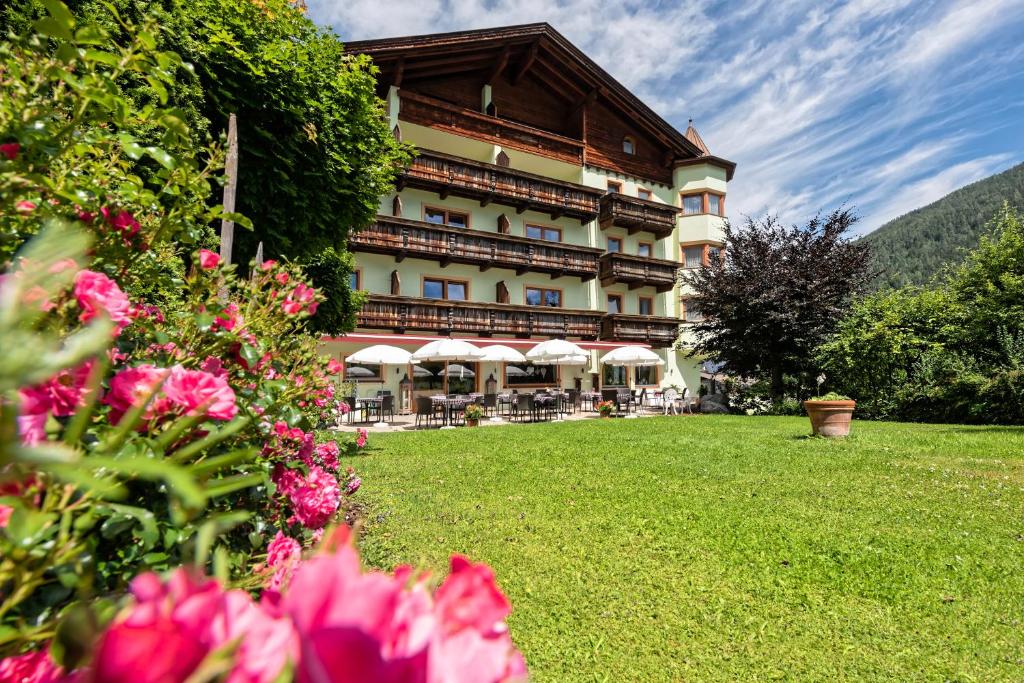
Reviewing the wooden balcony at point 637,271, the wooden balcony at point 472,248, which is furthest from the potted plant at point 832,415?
the wooden balcony at point 637,271

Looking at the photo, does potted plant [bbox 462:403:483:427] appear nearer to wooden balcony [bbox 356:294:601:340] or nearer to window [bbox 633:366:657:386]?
wooden balcony [bbox 356:294:601:340]

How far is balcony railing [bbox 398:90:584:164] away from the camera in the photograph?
20.8 m

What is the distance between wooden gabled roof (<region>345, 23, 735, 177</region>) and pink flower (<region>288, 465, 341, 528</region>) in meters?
19.5

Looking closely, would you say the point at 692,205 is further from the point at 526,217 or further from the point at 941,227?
the point at 941,227

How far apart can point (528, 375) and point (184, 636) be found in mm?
23055

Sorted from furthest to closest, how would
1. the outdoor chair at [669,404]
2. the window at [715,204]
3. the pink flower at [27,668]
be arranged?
1. the window at [715,204]
2. the outdoor chair at [669,404]
3. the pink flower at [27,668]

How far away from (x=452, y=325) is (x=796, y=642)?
18336mm

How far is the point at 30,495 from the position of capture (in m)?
0.64

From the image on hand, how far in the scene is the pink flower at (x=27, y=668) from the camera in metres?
0.57

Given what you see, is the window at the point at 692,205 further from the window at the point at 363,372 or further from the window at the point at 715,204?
the window at the point at 363,372

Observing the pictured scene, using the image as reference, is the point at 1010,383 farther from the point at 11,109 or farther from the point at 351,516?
the point at 11,109

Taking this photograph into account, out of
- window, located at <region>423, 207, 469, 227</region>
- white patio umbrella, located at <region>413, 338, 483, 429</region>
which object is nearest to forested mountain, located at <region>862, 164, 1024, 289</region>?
window, located at <region>423, 207, 469, 227</region>

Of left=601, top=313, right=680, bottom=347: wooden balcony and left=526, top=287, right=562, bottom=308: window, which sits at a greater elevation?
left=526, top=287, right=562, bottom=308: window

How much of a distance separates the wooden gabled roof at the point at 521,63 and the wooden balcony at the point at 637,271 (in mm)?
6927
